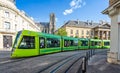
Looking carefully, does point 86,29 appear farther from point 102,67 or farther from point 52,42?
point 102,67

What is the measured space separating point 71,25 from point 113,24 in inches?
2801

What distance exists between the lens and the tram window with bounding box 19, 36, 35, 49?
16.4m

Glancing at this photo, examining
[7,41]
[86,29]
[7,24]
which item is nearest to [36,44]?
[7,41]

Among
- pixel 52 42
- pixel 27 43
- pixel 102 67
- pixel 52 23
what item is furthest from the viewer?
pixel 52 23

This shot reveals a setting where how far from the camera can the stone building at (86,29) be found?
84625mm

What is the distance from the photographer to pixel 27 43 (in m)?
16.9

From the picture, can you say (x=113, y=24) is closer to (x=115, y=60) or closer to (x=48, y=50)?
(x=115, y=60)

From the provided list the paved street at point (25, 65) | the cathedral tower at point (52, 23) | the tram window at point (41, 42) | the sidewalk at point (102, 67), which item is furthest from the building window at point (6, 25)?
the cathedral tower at point (52, 23)

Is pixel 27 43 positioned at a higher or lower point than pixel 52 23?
lower

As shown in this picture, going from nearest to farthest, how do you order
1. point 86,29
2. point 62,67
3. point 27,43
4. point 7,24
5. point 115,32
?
1. point 62,67
2. point 115,32
3. point 27,43
4. point 7,24
5. point 86,29

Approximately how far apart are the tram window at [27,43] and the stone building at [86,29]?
65.9m

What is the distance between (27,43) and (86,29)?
72981 millimetres

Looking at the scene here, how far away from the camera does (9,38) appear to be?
1810 inches

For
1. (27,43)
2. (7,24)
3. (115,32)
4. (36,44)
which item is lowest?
(36,44)
